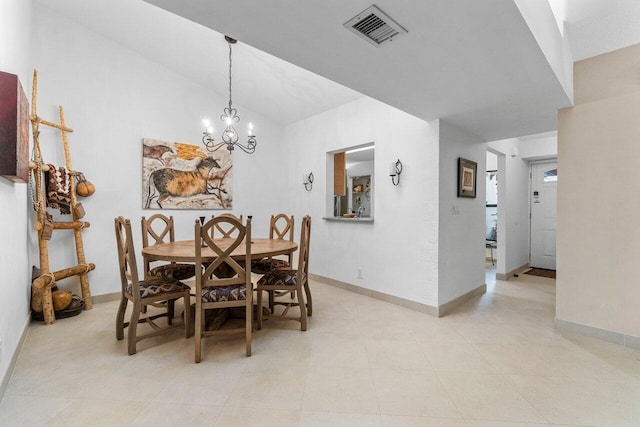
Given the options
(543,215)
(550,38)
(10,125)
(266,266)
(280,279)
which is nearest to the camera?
(10,125)

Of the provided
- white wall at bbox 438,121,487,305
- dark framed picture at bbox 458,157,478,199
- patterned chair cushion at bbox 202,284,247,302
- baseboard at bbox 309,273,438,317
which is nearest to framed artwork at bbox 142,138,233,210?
baseboard at bbox 309,273,438,317

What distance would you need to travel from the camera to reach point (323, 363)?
6.92ft

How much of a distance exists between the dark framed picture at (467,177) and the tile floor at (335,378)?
1.48 m

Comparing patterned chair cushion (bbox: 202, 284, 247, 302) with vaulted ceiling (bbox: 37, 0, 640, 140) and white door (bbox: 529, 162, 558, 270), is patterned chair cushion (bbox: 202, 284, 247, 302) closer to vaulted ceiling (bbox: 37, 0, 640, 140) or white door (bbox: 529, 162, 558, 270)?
vaulted ceiling (bbox: 37, 0, 640, 140)

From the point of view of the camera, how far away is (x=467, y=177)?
351cm

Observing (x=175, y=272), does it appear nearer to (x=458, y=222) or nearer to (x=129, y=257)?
(x=129, y=257)

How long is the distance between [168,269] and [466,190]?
3.43 m

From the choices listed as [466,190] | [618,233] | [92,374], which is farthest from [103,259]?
[618,233]

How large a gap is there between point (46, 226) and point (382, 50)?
3.46m

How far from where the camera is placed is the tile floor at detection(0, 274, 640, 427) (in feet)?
5.19

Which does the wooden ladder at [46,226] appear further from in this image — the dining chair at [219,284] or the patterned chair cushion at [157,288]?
the dining chair at [219,284]

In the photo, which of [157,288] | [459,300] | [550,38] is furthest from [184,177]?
[550,38]

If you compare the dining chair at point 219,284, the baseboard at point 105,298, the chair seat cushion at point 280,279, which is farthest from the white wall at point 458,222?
the baseboard at point 105,298

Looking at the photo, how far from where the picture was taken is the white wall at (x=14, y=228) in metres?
1.85
